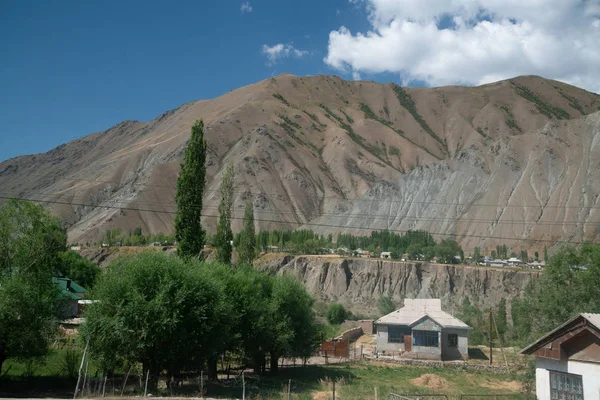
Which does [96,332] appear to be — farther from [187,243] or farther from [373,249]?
[373,249]

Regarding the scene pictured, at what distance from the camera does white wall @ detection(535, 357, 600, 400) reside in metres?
15.1

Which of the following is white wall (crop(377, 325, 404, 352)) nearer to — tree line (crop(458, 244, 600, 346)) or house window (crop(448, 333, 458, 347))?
house window (crop(448, 333, 458, 347))

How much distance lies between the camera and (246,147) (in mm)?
198500

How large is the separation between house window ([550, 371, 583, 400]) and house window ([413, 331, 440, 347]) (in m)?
35.5

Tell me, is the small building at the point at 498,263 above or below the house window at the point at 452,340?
above

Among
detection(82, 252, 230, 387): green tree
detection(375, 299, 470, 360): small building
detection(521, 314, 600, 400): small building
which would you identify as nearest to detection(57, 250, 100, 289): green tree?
detection(375, 299, 470, 360): small building

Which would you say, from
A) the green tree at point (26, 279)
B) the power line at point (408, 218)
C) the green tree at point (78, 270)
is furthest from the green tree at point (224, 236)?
the power line at point (408, 218)

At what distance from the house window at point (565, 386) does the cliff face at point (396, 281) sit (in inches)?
2791

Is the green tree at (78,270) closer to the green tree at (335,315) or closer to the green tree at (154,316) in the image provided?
the green tree at (335,315)

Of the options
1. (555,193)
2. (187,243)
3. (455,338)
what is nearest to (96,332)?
(187,243)

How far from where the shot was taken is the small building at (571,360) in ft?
49.9

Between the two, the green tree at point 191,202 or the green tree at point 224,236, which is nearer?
the green tree at point 191,202

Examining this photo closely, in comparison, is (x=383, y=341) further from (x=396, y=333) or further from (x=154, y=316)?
(x=154, y=316)

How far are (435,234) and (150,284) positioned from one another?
105924 millimetres
